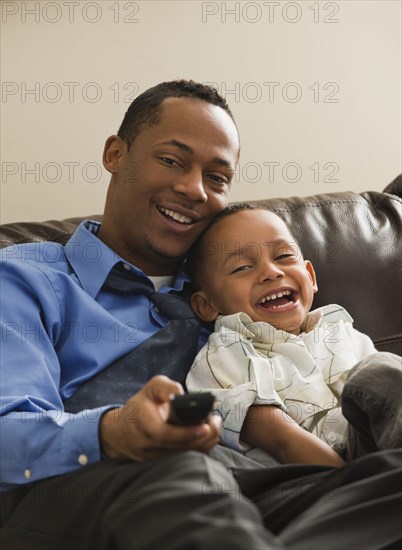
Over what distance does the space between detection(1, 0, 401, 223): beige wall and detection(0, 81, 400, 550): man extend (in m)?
0.40

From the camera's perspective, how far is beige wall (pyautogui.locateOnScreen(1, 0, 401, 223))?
1850 millimetres

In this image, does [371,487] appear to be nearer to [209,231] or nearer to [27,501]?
[27,501]

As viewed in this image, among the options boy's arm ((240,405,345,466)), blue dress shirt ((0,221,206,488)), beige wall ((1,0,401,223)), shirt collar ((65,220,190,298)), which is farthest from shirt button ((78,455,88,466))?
beige wall ((1,0,401,223))

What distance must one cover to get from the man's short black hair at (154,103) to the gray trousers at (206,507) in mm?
700

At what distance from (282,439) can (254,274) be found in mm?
324

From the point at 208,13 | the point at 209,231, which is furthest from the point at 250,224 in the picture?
the point at 208,13

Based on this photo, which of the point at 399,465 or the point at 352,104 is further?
the point at 352,104

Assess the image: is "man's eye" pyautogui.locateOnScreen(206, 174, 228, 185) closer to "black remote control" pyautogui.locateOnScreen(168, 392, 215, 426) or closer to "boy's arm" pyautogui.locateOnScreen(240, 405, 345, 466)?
"boy's arm" pyautogui.locateOnScreen(240, 405, 345, 466)

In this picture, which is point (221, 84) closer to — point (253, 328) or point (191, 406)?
point (253, 328)

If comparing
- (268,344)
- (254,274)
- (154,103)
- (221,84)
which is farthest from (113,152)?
(221,84)

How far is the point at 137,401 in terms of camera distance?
2.93 ft

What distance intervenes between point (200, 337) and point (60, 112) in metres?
0.76

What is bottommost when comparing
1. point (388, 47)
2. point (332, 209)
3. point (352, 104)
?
point (332, 209)

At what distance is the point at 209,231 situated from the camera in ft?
4.66
